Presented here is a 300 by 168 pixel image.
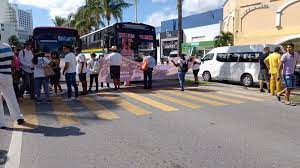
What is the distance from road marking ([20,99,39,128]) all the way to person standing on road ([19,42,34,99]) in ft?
1.76

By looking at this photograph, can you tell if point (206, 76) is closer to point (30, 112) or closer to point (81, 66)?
point (81, 66)

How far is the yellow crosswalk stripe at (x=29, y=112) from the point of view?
7.91 metres

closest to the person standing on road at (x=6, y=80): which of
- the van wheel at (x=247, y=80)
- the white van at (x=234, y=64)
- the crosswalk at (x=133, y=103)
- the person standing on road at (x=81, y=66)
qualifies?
the crosswalk at (x=133, y=103)

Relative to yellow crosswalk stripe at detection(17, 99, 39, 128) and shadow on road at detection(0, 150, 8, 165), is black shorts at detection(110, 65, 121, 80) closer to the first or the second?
yellow crosswalk stripe at detection(17, 99, 39, 128)

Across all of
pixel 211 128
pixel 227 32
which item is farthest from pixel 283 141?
pixel 227 32

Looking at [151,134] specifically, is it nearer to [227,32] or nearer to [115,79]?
[115,79]

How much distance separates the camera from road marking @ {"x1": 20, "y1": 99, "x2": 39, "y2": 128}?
26.0 feet

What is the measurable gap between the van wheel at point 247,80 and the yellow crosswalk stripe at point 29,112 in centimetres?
1038

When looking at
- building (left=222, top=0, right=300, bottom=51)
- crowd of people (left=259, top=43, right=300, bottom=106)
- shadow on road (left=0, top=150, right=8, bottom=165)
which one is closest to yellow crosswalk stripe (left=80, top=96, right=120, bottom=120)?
shadow on road (left=0, top=150, right=8, bottom=165)

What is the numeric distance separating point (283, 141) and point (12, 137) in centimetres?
504

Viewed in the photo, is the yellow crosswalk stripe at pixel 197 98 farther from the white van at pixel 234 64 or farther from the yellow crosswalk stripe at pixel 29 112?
the white van at pixel 234 64

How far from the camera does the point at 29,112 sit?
911 centimetres

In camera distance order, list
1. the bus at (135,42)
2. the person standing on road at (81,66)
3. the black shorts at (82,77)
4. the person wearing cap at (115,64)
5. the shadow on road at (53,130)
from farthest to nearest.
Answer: the bus at (135,42), the person wearing cap at (115,64), the black shorts at (82,77), the person standing on road at (81,66), the shadow on road at (53,130)

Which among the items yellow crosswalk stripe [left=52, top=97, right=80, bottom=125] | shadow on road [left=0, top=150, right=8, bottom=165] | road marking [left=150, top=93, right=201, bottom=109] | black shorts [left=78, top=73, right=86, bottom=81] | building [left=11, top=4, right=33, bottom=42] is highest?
building [left=11, top=4, right=33, bottom=42]
